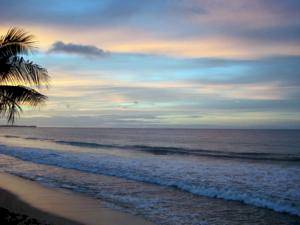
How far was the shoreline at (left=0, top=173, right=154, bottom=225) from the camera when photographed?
1208 centimetres

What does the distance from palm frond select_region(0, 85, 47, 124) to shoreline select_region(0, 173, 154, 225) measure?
2989mm

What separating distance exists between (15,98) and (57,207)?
375 centimetres

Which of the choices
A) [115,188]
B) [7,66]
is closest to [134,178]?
[115,188]

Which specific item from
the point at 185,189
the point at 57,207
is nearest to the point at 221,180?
the point at 185,189

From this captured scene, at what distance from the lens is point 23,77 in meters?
12.8

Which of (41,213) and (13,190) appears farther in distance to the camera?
(13,190)

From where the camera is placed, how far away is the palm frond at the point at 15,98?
12672mm

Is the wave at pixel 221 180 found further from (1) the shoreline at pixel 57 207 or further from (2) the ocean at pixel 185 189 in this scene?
(1) the shoreline at pixel 57 207

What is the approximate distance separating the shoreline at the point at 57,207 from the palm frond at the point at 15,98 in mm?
2989

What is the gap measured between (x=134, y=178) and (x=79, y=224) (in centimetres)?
953

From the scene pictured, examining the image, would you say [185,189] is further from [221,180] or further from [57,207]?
[57,207]

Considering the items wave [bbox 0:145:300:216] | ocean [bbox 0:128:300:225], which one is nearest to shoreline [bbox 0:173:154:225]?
ocean [bbox 0:128:300:225]

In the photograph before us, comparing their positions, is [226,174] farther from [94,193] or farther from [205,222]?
[205,222]

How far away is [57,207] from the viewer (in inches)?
544
